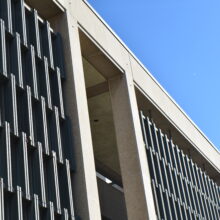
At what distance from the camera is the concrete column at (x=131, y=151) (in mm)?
24031

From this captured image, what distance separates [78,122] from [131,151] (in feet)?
18.3

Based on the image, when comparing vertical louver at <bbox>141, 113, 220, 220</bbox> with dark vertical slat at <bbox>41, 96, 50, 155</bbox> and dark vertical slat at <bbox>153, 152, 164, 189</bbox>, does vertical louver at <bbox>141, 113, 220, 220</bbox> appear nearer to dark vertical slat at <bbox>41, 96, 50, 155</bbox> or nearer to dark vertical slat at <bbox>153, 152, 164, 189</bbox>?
dark vertical slat at <bbox>153, 152, 164, 189</bbox>

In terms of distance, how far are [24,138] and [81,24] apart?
8.24 metres

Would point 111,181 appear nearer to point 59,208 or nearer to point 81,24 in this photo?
point 81,24

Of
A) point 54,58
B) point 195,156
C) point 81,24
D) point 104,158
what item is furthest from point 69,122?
point 195,156

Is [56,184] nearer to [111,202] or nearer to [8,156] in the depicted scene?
[8,156]

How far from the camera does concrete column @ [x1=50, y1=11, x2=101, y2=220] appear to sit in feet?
61.4

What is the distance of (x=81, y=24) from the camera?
24.1m

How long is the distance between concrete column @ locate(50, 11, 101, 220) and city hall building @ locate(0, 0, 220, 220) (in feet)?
0.13

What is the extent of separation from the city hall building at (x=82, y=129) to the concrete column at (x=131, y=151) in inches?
1.8

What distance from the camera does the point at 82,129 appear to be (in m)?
20.2

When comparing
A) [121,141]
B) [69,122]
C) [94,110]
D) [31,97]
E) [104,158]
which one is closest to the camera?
[31,97]

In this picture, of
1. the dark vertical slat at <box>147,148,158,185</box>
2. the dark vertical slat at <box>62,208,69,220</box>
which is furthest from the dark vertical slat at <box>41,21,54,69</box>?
the dark vertical slat at <box>147,148,158,185</box>

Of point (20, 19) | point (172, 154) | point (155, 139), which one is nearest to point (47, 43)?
point (20, 19)
